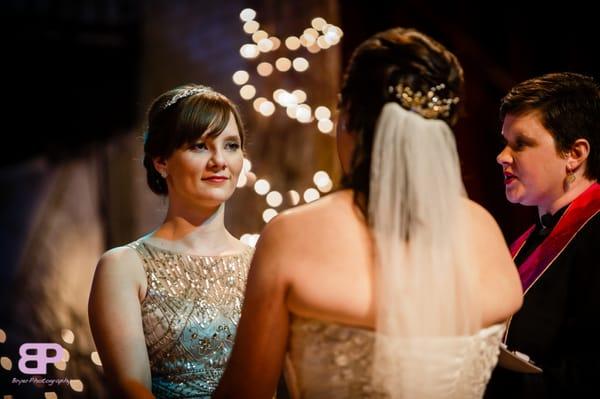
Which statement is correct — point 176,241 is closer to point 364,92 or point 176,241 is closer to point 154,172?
point 154,172

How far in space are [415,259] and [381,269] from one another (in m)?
0.07

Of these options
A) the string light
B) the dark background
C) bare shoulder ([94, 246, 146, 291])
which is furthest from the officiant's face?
the string light

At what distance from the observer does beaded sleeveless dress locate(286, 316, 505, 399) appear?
1371 mm

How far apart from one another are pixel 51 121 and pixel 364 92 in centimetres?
344

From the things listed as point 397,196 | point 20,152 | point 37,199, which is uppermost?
point 397,196

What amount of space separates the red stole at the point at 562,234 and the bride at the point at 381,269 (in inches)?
29.4

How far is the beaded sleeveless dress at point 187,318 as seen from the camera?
2045 mm

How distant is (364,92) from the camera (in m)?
1.43

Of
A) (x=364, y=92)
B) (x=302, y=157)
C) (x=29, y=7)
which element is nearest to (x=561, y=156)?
(x=364, y=92)

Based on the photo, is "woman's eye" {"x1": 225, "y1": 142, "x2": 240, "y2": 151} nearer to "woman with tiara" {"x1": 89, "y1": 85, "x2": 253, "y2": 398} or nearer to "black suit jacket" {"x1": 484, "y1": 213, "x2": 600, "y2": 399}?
"woman with tiara" {"x1": 89, "y1": 85, "x2": 253, "y2": 398}

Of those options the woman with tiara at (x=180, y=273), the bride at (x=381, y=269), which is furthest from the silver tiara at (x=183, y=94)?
the bride at (x=381, y=269)

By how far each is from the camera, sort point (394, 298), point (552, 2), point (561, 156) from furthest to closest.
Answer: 1. point (552, 2)
2. point (561, 156)
3. point (394, 298)

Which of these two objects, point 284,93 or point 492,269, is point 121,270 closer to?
point 492,269
